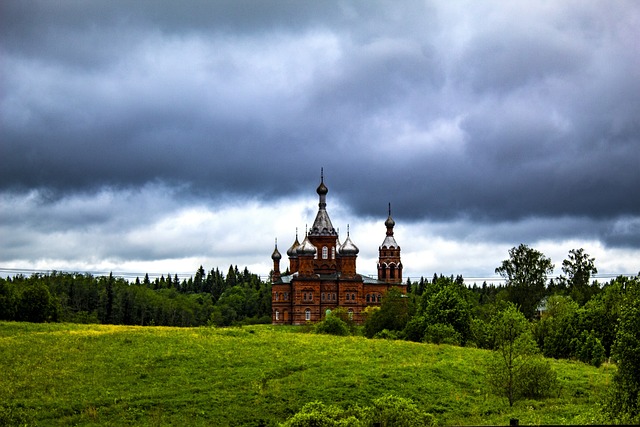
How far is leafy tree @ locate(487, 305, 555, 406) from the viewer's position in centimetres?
3956

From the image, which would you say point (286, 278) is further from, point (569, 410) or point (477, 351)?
point (569, 410)

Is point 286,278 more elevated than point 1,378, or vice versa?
point 286,278

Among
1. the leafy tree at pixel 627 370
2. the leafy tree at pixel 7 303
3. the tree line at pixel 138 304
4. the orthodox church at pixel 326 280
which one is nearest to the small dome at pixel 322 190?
the orthodox church at pixel 326 280

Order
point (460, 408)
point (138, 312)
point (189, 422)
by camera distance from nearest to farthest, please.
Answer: point (189, 422) < point (460, 408) < point (138, 312)

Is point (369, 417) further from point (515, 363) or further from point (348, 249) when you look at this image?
point (348, 249)

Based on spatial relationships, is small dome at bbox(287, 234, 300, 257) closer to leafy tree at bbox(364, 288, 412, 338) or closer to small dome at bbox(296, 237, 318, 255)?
small dome at bbox(296, 237, 318, 255)

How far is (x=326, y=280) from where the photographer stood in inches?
3957

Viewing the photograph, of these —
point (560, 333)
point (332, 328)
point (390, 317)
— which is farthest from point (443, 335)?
point (390, 317)

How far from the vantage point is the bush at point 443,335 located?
6181 centimetres

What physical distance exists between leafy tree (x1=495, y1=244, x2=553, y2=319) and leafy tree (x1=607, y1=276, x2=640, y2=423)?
52212 mm

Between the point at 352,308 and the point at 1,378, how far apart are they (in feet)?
205

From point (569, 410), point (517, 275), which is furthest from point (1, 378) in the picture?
point (517, 275)

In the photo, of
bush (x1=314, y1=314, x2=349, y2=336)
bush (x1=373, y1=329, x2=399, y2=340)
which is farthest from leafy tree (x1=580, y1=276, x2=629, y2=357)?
bush (x1=314, y1=314, x2=349, y2=336)

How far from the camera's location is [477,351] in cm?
5469
